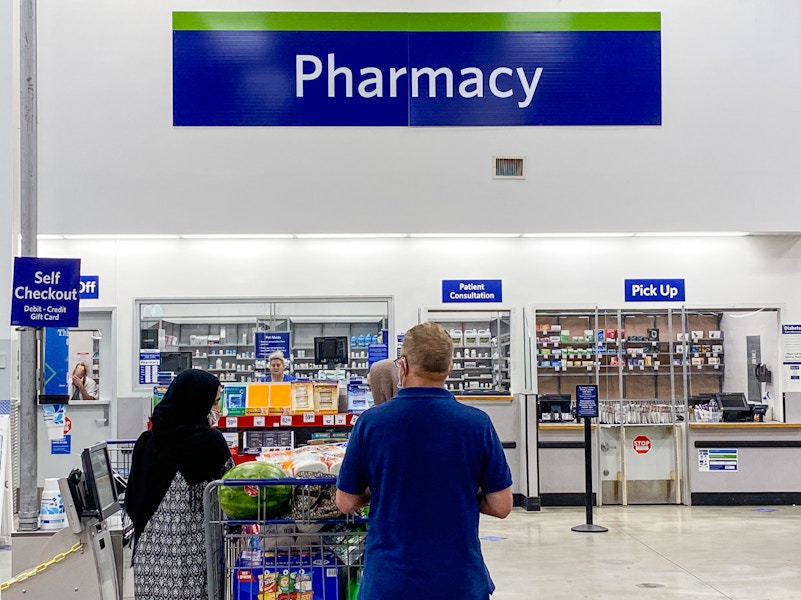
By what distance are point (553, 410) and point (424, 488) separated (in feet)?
25.5

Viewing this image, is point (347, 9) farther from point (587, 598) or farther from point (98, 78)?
point (587, 598)

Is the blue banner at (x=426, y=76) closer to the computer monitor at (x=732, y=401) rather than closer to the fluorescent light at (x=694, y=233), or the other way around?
the fluorescent light at (x=694, y=233)

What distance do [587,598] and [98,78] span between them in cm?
750

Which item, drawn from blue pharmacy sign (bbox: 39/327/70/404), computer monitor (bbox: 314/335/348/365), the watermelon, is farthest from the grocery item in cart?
computer monitor (bbox: 314/335/348/365)

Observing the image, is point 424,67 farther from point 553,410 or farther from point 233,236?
point 553,410

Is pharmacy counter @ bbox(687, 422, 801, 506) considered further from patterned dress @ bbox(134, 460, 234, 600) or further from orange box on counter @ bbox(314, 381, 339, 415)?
patterned dress @ bbox(134, 460, 234, 600)

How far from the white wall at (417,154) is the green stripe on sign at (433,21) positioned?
0.33 feet

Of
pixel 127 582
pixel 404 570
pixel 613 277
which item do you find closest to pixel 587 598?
pixel 127 582

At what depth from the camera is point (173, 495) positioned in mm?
3740

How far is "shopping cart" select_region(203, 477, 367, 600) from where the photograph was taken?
3.32 meters

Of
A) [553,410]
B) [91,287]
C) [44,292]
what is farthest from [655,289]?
[44,292]

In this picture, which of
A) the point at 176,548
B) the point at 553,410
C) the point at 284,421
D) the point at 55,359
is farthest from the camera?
the point at 553,410

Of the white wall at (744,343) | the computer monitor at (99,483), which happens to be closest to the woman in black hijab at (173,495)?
the computer monitor at (99,483)

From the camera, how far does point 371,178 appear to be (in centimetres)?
1028
